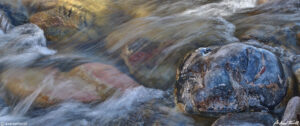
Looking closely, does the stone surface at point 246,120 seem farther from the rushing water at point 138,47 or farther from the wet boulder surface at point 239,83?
the rushing water at point 138,47

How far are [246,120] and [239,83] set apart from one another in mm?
462

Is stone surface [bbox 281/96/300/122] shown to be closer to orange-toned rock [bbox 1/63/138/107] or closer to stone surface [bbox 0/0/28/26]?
orange-toned rock [bbox 1/63/138/107]

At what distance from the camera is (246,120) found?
9.75 feet

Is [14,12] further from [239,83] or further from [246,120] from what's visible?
[246,120]

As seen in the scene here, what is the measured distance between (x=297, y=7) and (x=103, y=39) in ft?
13.3

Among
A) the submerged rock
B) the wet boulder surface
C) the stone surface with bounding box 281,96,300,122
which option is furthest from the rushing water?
the stone surface with bounding box 281,96,300,122

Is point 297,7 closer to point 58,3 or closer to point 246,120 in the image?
point 246,120

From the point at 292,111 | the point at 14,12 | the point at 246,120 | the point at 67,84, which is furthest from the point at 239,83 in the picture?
the point at 14,12

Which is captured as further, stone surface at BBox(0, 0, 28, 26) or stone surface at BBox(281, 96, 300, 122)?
stone surface at BBox(0, 0, 28, 26)

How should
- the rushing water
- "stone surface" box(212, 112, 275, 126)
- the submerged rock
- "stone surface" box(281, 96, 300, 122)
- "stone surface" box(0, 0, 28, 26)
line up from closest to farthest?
"stone surface" box(281, 96, 300, 122)
"stone surface" box(212, 112, 275, 126)
the rushing water
the submerged rock
"stone surface" box(0, 0, 28, 26)

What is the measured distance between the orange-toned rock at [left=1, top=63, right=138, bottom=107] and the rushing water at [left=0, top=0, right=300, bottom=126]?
86 millimetres

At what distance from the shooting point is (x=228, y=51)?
11.1 feet

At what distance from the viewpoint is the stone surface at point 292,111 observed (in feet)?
9.25

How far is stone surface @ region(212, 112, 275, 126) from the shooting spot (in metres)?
2.93
